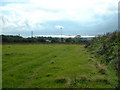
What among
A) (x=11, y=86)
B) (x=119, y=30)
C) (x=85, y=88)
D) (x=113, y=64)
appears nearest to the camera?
(x=85, y=88)

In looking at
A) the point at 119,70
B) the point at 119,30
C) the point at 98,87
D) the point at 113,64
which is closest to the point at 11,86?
the point at 98,87

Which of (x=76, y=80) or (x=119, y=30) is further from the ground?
(x=119, y=30)

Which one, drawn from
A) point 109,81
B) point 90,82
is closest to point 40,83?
point 90,82

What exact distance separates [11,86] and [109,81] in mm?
5012

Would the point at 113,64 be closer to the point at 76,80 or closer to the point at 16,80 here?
the point at 76,80

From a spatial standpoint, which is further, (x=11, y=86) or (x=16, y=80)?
(x=16, y=80)

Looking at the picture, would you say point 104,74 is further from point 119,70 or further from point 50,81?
point 50,81

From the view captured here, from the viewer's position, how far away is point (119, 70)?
45.9 ft

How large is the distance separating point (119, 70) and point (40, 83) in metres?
4.80

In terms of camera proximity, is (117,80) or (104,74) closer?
Answer: (117,80)

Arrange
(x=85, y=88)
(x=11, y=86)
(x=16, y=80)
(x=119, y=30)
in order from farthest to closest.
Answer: (x=119, y=30)
(x=16, y=80)
(x=11, y=86)
(x=85, y=88)

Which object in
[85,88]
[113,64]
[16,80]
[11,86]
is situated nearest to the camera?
[85,88]

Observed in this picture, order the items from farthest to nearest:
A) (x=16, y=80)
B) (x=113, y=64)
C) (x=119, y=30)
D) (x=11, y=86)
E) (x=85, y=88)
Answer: (x=119, y=30) < (x=113, y=64) < (x=16, y=80) < (x=11, y=86) < (x=85, y=88)

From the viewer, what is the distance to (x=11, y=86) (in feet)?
39.5
